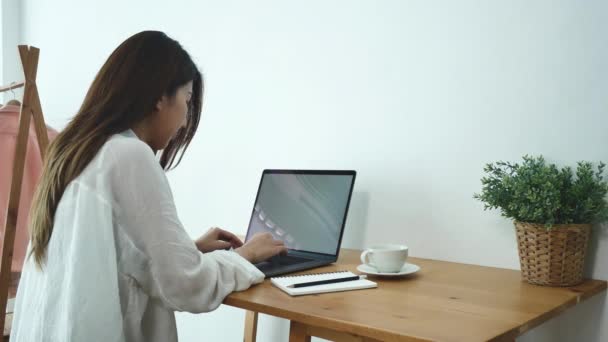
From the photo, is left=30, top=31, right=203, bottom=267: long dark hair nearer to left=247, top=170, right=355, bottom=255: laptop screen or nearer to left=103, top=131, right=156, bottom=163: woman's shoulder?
left=103, top=131, right=156, bottom=163: woman's shoulder

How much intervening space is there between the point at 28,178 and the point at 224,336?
2.74ft

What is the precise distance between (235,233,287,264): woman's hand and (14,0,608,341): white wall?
343 mm

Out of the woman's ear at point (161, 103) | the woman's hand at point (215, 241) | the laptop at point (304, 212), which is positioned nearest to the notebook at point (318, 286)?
the laptop at point (304, 212)

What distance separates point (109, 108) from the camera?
1.09 meters

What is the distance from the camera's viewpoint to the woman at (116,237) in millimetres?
979

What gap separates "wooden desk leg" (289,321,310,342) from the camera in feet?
3.09

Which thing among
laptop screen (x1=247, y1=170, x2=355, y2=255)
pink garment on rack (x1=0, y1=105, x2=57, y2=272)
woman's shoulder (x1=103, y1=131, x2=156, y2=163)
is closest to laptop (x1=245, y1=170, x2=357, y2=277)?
laptop screen (x1=247, y1=170, x2=355, y2=255)

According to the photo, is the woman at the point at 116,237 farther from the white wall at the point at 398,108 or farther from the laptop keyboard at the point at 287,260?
the white wall at the point at 398,108

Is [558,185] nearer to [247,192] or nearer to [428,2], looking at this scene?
[428,2]

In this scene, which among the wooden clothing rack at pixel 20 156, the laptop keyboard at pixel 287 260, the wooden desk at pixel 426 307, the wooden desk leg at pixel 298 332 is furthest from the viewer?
the wooden clothing rack at pixel 20 156

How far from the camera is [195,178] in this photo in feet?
6.44

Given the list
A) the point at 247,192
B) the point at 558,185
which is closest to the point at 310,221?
the point at 247,192

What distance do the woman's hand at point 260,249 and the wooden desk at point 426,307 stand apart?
10cm

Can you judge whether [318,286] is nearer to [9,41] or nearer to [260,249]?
[260,249]
